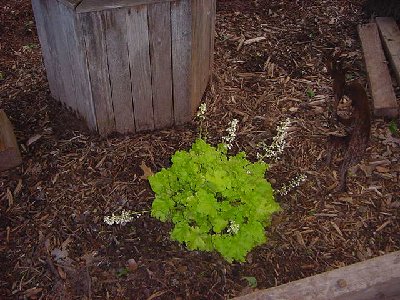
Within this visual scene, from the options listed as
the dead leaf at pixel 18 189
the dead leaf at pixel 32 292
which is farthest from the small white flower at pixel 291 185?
the dead leaf at pixel 18 189

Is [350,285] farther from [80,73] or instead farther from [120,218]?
[80,73]

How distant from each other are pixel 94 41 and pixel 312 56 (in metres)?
1.93

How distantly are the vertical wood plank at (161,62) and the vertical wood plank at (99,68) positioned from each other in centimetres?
28

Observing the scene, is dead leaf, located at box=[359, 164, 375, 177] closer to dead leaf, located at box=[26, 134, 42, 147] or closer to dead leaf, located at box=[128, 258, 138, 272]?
dead leaf, located at box=[128, 258, 138, 272]

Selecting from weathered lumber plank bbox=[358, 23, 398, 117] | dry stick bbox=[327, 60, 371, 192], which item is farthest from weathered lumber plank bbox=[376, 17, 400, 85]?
dry stick bbox=[327, 60, 371, 192]

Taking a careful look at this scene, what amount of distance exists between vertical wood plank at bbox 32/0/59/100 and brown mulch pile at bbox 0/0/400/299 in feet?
0.58

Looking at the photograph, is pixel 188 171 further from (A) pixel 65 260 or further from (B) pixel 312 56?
(B) pixel 312 56

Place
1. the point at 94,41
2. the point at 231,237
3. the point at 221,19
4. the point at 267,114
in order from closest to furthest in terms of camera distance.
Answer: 1. the point at 231,237
2. the point at 94,41
3. the point at 267,114
4. the point at 221,19

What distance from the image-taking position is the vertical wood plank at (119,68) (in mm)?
2764

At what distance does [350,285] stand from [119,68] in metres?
1.76

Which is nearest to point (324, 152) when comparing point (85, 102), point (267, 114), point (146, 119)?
point (267, 114)

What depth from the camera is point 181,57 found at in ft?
9.96

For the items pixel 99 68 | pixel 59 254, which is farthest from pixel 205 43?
pixel 59 254

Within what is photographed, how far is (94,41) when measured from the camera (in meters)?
2.80
